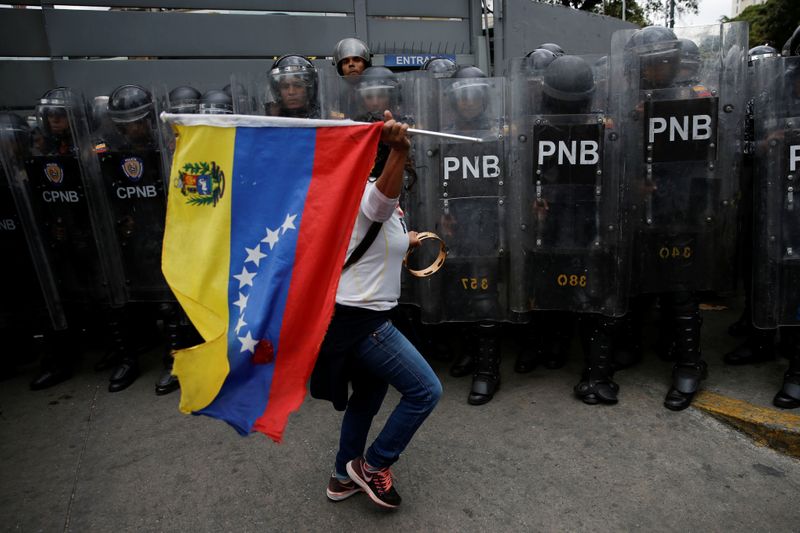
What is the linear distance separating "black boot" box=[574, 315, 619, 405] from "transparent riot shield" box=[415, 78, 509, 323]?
62 cm

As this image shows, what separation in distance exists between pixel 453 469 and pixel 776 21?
19509 millimetres

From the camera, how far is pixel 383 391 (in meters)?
2.81

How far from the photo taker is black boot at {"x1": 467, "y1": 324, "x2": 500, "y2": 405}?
4000 mm

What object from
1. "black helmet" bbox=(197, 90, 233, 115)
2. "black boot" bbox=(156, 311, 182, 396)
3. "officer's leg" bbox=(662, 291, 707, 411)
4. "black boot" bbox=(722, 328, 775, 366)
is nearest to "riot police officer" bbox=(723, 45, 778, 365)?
"black boot" bbox=(722, 328, 775, 366)

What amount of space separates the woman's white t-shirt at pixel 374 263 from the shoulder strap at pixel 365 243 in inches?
0.5

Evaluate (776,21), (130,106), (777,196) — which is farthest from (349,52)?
(776,21)

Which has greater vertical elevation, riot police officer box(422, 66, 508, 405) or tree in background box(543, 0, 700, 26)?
tree in background box(543, 0, 700, 26)

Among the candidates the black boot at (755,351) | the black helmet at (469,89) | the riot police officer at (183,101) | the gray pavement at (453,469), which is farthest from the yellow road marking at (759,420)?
the riot police officer at (183,101)

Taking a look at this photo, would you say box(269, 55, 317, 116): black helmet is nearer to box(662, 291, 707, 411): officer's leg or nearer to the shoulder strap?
the shoulder strap

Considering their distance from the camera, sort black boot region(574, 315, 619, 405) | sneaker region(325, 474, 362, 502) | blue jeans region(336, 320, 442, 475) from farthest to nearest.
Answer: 1. black boot region(574, 315, 619, 405)
2. sneaker region(325, 474, 362, 502)
3. blue jeans region(336, 320, 442, 475)

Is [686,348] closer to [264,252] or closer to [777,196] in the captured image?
[777,196]

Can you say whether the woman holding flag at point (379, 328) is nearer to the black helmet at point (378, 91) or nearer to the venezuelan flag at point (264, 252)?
the venezuelan flag at point (264, 252)

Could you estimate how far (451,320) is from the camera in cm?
409

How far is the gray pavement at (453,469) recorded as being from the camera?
2.75 m
